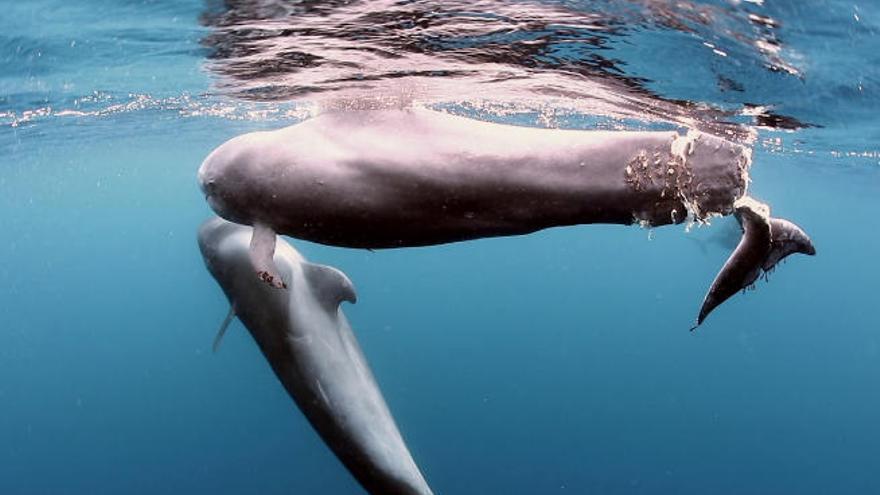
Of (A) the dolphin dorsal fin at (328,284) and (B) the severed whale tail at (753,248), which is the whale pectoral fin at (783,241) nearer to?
(B) the severed whale tail at (753,248)

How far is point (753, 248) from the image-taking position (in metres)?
4.14

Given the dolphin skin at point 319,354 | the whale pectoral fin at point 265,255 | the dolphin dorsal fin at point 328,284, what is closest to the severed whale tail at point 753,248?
the whale pectoral fin at point 265,255

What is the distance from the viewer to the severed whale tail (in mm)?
4059

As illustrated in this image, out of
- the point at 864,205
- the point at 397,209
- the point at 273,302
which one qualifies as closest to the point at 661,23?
the point at 273,302

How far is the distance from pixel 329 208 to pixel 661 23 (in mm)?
6583

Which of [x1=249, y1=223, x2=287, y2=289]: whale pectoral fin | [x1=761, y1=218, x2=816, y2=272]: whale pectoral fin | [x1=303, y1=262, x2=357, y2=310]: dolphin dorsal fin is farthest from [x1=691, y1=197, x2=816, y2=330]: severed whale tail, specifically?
[x1=303, y1=262, x2=357, y2=310]: dolphin dorsal fin

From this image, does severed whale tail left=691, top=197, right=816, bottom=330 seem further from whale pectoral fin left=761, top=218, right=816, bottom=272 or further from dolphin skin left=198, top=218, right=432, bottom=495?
dolphin skin left=198, top=218, right=432, bottom=495

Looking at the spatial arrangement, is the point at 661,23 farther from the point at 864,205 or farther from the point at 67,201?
the point at 67,201

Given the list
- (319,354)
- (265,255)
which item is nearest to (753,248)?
(265,255)

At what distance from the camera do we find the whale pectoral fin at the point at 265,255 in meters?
4.29

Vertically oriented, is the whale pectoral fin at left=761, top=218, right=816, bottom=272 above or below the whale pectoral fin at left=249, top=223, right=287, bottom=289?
above

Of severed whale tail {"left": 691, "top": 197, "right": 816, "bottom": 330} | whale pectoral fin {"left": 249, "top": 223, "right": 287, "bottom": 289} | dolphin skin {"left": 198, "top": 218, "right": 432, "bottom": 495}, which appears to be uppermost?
severed whale tail {"left": 691, "top": 197, "right": 816, "bottom": 330}

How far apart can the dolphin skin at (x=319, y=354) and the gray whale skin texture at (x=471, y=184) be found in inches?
103

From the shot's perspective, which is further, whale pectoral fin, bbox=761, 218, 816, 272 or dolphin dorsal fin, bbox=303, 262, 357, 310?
dolphin dorsal fin, bbox=303, 262, 357, 310
